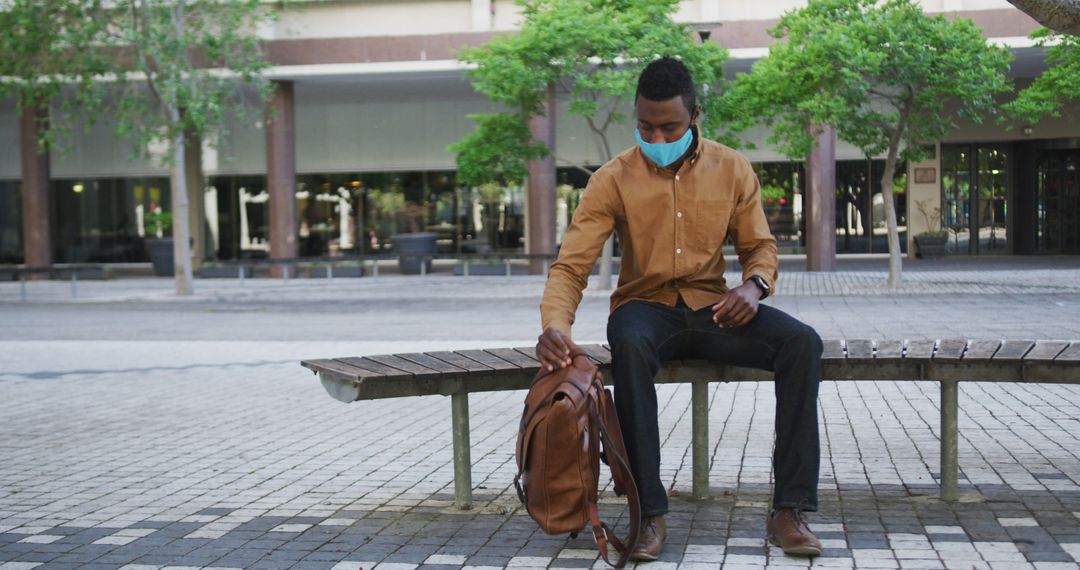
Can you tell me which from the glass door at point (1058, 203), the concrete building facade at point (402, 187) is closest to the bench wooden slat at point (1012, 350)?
the concrete building facade at point (402, 187)

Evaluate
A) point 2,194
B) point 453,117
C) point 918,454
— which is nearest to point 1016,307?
point 918,454

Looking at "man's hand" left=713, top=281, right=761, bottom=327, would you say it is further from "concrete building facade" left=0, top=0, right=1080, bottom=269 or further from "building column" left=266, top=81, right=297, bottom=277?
"concrete building facade" left=0, top=0, right=1080, bottom=269

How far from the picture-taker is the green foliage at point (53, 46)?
22812 mm

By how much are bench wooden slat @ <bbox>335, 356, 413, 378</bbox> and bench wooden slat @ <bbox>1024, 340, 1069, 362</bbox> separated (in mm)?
2437

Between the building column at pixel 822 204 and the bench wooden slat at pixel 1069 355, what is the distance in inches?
1006

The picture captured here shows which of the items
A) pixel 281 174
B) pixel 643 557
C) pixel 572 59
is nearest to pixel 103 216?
pixel 281 174

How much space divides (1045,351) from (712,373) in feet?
4.54

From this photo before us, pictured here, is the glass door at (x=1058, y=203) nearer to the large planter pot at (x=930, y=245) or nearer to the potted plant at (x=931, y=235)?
the potted plant at (x=931, y=235)

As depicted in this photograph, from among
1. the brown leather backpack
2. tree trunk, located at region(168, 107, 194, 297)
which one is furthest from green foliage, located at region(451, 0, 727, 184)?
the brown leather backpack

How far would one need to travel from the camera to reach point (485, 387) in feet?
16.8

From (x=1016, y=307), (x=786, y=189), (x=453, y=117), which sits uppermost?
(x=453, y=117)

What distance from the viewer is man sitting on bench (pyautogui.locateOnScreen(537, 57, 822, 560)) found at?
4469 millimetres

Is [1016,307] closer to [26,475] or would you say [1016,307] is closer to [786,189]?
[26,475]

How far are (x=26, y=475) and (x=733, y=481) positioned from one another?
364 cm
